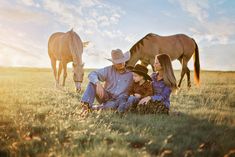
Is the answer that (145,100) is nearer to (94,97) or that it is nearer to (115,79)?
(115,79)

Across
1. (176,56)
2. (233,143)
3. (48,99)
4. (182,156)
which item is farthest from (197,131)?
(176,56)

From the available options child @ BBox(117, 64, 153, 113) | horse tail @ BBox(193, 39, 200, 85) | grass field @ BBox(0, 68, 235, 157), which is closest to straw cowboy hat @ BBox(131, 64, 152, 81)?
child @ BBox(117, 64, 153, 113)

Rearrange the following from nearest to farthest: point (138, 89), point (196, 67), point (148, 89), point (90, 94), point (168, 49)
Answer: point (90, 94) < point (148, 89) < point (138, 89) < point (196, 67) < point (168, 49)

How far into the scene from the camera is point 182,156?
3.85 metres

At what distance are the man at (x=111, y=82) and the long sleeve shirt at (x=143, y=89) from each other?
0.45 feet

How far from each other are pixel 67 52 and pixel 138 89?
26.5 feet

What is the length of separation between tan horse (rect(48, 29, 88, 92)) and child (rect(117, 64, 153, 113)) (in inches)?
175

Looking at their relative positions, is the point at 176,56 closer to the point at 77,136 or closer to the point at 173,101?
the point at 173,101

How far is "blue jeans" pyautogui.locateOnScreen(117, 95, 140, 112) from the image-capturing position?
21.1 feet

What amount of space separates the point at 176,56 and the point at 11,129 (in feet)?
34.8

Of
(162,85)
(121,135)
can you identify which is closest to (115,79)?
(162,85)

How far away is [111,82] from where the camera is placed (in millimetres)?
6770

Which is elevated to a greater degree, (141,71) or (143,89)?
(141,71)

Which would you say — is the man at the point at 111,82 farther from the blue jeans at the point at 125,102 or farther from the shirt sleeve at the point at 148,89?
the shirt sleeve at the point at 148,89
